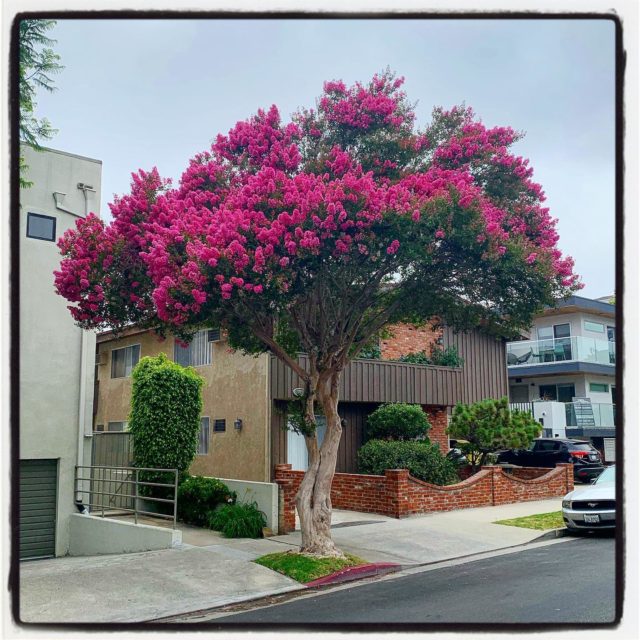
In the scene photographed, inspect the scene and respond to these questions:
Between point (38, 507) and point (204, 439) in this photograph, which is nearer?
point (38, 507)

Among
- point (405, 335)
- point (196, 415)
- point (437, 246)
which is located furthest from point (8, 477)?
point (405, 335)

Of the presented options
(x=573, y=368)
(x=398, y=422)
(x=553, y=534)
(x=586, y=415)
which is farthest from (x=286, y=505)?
(x=573, y=368)

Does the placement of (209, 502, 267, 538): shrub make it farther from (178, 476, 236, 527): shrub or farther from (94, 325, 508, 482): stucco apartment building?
(94, 325, 508, 482): stucco apartment building

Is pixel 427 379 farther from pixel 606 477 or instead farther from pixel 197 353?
pixel 606 477

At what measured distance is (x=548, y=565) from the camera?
449 inches

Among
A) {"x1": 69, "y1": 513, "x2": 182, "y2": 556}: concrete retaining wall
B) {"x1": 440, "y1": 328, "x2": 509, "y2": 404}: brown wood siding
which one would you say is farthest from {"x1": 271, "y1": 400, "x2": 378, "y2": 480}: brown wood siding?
{"x1": 69, "y1": 513, "x2": 182, "y2": 556}: concrete retaining wall

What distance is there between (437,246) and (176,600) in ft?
19.7

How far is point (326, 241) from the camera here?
10562 mm

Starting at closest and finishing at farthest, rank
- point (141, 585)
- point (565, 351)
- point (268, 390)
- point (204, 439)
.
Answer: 1. point (141, 585)
2. point (268, 390)
3. point (204, 439)
4. point (565, 351)

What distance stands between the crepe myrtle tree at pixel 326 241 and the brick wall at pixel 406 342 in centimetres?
959

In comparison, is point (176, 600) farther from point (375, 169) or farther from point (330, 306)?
point (375, 169)

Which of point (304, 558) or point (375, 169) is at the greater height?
point (375, 169)

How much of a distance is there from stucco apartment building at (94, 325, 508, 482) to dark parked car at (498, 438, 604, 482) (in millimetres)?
2515

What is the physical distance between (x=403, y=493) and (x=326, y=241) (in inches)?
304
